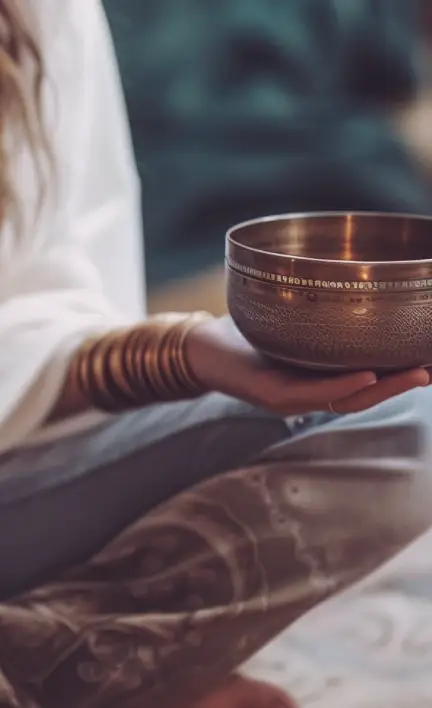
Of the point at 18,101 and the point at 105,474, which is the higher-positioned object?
the point at 18,101

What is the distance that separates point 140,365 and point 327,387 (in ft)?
0.55

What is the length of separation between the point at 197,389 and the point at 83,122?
238 millimetres

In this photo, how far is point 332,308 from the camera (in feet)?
1.55

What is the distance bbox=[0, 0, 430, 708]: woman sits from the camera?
64 cm

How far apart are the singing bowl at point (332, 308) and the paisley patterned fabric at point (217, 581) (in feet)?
0.57

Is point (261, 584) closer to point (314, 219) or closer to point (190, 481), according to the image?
point (190, 481)

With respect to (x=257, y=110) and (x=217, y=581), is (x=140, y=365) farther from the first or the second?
(x=257, y=110)

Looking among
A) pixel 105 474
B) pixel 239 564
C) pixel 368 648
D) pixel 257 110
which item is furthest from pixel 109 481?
pixel 257 110

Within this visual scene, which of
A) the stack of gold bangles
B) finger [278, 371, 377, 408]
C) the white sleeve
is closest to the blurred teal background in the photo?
the white sleeve

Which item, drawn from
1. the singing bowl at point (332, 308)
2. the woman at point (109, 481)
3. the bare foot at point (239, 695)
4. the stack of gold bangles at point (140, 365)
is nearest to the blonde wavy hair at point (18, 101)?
the woman at point (109, 481)

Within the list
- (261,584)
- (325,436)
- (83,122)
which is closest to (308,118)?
(83,122)

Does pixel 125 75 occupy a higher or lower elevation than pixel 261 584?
higher

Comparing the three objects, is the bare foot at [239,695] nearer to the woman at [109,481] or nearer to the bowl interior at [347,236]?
the woman at [109,481]

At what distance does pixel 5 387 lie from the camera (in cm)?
63
